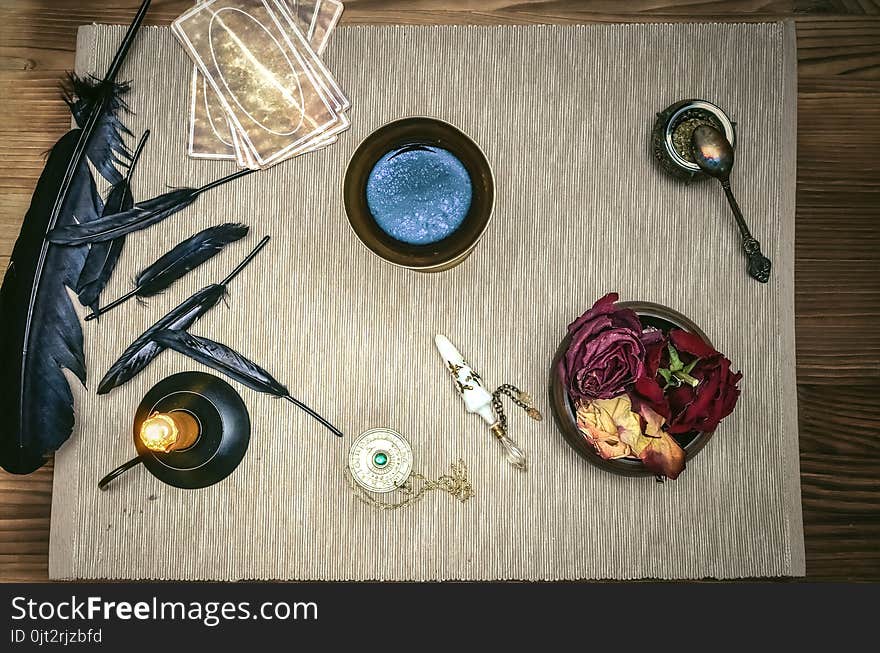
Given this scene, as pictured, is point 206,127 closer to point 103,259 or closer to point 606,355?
point 103,259

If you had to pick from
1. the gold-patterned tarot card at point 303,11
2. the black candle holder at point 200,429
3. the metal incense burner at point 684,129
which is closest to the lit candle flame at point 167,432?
the black candle holder at point 200,429

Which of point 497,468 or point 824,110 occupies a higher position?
point 824,110

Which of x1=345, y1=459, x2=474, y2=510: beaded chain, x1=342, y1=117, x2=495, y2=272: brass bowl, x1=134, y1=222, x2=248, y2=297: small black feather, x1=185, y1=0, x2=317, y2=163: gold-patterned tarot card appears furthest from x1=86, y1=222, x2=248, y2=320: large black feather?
x1=345, y1=459, x2=474, y2=510: beaded chain

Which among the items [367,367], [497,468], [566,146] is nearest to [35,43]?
[367,367]

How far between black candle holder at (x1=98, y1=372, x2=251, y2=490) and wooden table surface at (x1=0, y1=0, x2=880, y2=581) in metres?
0.25

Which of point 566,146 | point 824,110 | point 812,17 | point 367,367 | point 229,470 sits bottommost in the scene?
point 229,470

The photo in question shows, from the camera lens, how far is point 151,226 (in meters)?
1.20

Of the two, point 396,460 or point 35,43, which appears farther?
point 35,43

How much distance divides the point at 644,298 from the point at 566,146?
0.31 metres

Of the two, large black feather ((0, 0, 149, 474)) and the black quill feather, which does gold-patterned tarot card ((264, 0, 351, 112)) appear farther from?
the black quill feather

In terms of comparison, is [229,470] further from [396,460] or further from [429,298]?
[429,298]

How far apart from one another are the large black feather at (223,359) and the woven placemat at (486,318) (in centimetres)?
2

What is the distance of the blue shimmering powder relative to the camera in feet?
3.63

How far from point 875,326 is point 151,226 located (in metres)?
1.34
